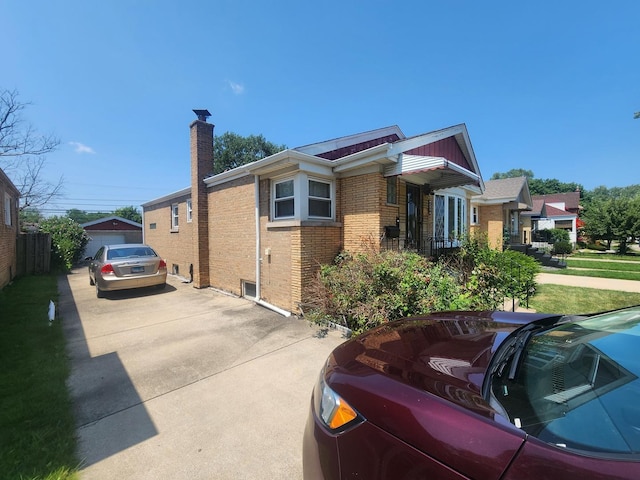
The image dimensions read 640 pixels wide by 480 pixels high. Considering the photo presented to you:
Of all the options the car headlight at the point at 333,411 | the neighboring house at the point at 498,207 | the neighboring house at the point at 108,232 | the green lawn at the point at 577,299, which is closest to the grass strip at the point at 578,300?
the green lawn at the point at 577,299

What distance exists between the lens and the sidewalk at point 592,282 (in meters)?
8.93

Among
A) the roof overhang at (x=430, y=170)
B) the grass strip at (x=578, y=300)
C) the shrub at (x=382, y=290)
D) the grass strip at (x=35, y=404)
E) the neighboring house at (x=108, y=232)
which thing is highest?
the roof overhang at (x=430, y=170)

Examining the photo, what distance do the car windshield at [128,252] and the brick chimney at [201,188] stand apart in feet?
4.84

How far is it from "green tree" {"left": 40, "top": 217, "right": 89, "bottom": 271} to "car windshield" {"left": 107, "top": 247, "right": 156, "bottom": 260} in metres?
8.81

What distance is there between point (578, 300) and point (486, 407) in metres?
8.65

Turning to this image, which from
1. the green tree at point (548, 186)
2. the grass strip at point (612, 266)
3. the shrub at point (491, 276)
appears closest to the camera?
the shrub at point (491, 276)

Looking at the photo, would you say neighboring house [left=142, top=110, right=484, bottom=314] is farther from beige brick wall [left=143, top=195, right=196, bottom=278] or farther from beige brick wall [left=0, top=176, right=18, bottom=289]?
beige brick wall [left=0, top=176, right=18, bottom=289]

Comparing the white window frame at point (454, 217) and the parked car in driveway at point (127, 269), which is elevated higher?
the white window frame at point (454, 217)

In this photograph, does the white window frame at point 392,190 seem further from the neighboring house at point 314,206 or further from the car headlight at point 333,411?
the car headlight at point 333,411

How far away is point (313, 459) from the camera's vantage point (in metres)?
1.62

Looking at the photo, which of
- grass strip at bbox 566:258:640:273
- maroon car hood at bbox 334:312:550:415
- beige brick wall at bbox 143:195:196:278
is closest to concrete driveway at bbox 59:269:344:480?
maroon car hood at bbox 334:312:550:415

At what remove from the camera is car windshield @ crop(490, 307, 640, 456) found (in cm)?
103

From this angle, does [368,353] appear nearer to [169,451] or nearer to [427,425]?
[427,425]

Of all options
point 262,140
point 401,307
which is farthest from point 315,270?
point 262,140
